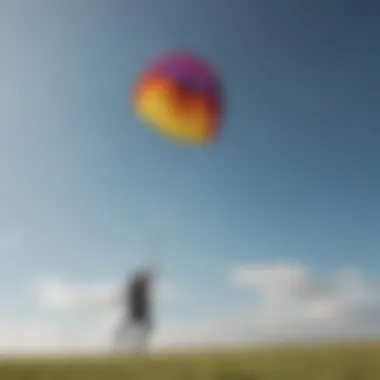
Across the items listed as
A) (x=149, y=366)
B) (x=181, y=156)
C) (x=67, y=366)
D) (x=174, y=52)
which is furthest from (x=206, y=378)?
(x=174, y=52)

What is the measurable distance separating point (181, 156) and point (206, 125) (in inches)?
11.6

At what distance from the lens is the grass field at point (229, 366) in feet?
24.2

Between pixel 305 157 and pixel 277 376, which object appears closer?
pixel 277 376

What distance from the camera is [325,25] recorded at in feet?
25.5

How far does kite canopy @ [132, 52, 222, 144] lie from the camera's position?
7.65 metres

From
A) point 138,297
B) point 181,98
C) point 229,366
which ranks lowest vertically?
point 229,366

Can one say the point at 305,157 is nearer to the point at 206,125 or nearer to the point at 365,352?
the point at 206,125

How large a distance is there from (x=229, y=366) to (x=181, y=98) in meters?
1.93

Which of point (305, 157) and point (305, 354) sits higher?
point (305, 157)

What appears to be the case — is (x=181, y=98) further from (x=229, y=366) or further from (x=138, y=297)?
(x=229, y=366)

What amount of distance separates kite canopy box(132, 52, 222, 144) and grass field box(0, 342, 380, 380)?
1537mm

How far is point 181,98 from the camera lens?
786 centimetres

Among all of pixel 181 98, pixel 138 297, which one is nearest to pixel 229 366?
pixel 138 297

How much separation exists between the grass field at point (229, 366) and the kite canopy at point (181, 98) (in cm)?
154
